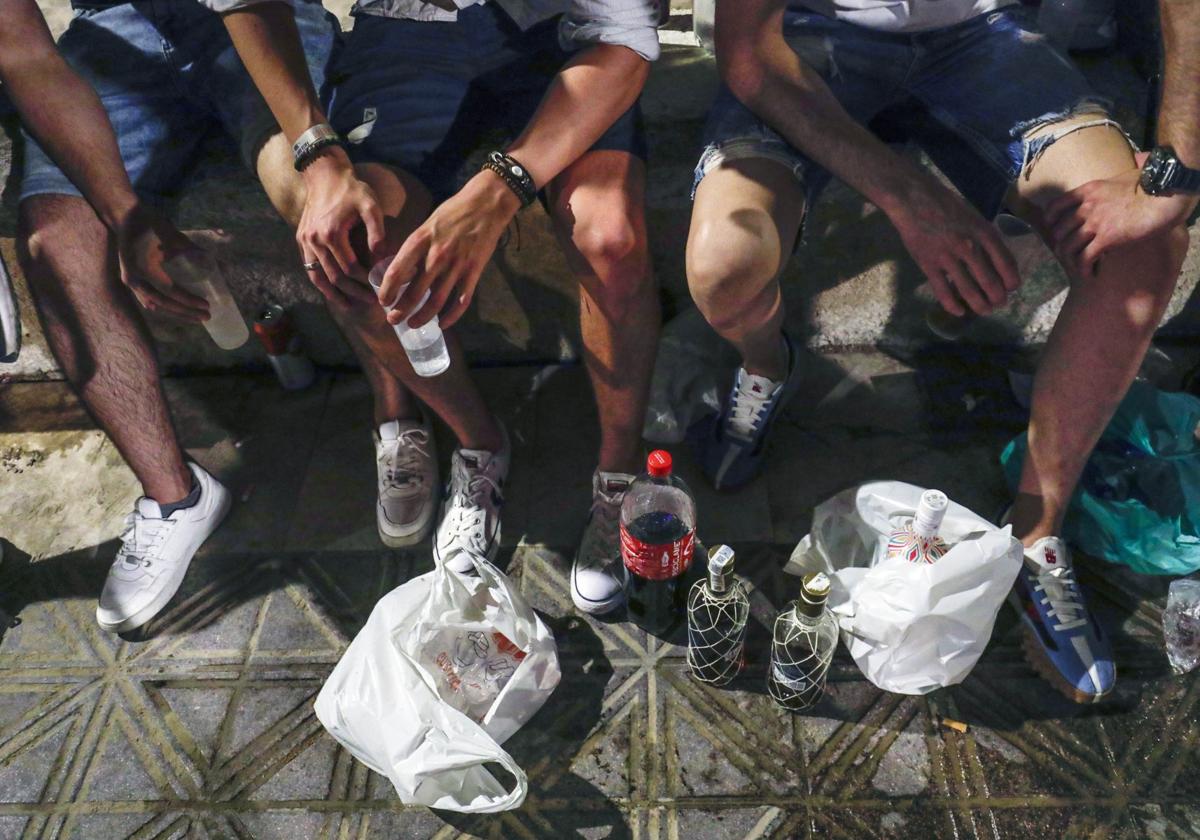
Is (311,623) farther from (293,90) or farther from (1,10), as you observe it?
(1,10)

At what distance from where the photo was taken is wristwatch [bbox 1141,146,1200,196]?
1609mm

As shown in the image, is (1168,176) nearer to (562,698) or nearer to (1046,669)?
(1046,669)

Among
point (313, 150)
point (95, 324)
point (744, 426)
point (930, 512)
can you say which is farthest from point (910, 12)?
point (95, 324)

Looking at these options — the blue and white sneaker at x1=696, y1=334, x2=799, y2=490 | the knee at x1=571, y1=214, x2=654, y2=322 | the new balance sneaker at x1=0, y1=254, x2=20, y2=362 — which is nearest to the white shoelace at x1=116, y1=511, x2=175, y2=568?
the new balance sneaker at x1=0, y1=254, x2=20, y2=362

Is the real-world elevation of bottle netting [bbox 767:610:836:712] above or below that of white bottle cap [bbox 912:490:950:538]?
below

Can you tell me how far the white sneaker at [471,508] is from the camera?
218 centimetres

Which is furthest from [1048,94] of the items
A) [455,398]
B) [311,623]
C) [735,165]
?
[311,623]

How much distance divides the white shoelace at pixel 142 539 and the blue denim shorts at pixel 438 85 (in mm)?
1169

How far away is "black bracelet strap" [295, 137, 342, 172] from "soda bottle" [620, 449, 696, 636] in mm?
1044

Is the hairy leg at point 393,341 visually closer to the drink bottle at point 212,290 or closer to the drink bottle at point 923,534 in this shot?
the drink bottle at point 212,290

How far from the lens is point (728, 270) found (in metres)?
1.84

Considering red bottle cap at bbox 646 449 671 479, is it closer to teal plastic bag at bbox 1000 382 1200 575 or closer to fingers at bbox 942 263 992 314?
fingers at bbox 942 263 992 314

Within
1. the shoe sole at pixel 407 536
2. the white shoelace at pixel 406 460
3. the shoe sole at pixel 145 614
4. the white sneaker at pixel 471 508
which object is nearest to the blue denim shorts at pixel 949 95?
the white sneaker at pixel 471 508

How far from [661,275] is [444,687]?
4.69 ft
